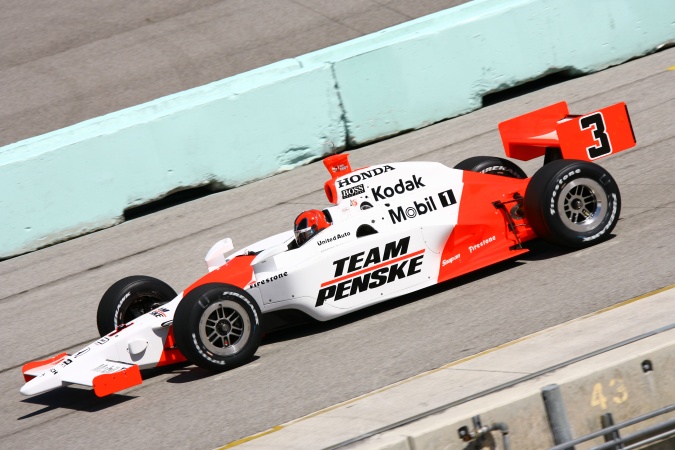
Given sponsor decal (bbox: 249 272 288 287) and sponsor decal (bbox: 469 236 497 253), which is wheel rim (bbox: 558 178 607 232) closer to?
sponsor decal (bbox: 469 236 497 253)

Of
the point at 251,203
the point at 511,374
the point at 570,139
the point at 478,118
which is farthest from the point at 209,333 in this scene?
the point at 478,118

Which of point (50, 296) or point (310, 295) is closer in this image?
point (310, 295)

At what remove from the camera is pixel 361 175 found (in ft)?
27.6

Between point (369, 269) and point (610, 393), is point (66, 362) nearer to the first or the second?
point (369, 269)

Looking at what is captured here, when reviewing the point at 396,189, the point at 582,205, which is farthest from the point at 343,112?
the point at 582,205

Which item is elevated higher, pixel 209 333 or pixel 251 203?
pixel 251 203

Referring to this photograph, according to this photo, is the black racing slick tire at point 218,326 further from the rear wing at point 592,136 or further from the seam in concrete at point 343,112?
the seam in concrete at point 343,112

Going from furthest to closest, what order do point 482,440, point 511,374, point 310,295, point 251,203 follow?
A: point 251,203, point 310,295, point 511,374, point 482,440

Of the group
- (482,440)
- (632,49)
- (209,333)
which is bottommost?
(482,440)

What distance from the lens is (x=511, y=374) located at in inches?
239

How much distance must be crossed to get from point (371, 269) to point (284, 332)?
101cm

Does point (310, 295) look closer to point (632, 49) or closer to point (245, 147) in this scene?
point (245, 147)

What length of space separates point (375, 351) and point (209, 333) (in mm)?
1245

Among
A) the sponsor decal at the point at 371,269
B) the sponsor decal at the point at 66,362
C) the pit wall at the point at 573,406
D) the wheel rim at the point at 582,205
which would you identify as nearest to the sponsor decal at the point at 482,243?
the sponsor decal at the point at 371,269
